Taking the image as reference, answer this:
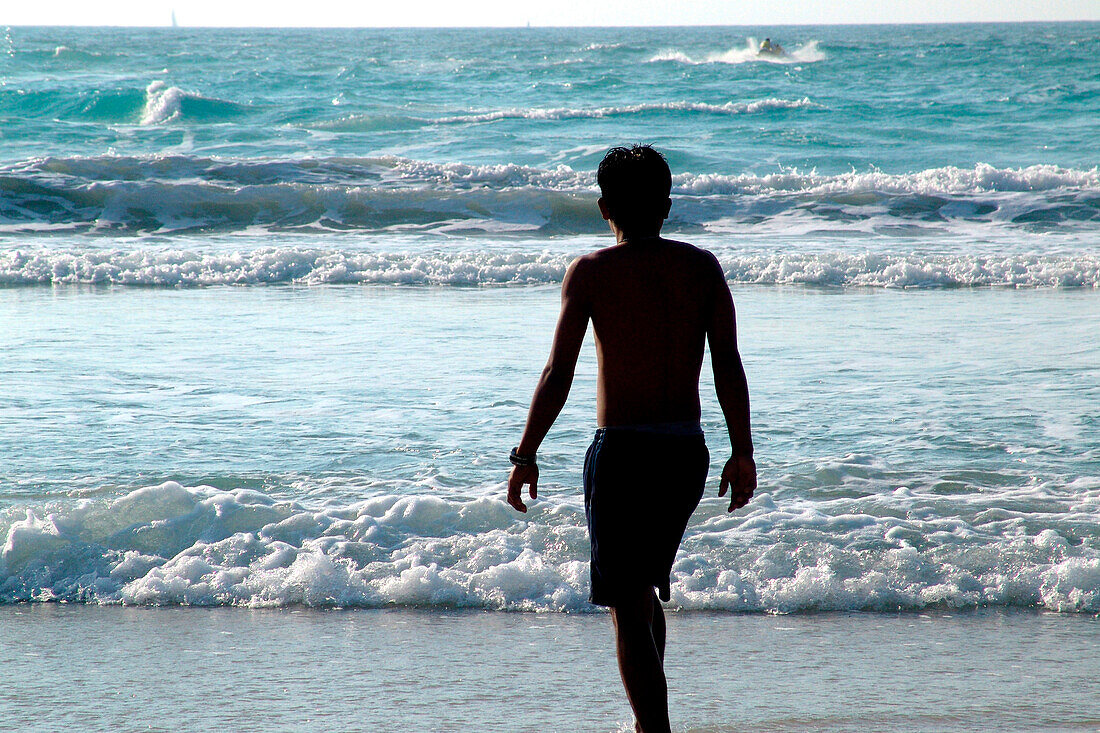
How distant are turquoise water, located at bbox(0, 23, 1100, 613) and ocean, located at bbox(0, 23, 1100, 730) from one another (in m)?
0.03

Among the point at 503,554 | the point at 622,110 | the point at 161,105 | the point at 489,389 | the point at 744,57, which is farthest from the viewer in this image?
the point at 744,57

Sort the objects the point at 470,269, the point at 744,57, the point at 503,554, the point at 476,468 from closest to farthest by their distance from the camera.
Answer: the point at 503,554 < the point at 476,468 < the point at 470,269 < the point at 744,57

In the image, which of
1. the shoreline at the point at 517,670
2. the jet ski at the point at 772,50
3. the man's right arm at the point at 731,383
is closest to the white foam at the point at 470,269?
the shoreline at the point at 517,670

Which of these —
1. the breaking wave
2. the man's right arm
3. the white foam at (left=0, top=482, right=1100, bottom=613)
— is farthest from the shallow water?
the breaking wave

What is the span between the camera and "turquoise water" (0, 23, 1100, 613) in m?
3.89

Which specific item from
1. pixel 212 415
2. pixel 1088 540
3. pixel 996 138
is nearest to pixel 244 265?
pixel 212 415

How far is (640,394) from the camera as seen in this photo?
93.7 inches

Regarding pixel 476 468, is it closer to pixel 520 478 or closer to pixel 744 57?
pixel 520 478

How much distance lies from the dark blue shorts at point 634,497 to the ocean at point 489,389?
0.62 metres

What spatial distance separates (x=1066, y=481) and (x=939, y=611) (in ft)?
5.29

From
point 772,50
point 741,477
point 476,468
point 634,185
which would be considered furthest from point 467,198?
point 772,50

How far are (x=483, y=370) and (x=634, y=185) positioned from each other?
491 cm

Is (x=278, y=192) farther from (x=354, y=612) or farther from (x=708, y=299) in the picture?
(x=708, y=299)

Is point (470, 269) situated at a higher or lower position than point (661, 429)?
lower
